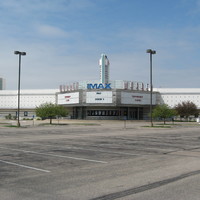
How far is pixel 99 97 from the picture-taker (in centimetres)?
6988

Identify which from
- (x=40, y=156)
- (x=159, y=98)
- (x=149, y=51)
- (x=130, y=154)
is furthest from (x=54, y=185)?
(x=159, y=98)

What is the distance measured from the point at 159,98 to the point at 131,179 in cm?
7294

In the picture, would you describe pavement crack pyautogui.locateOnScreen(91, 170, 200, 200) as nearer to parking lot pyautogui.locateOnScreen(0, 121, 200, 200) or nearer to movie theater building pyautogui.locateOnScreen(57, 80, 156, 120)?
parking lot pyautogui.locateOnScreen(0, 121, 200, 200)

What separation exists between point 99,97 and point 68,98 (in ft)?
32.9

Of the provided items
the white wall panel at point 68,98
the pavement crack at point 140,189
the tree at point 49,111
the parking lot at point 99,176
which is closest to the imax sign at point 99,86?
the white wall panel at point 68,98

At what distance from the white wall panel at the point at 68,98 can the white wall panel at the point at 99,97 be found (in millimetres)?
3333

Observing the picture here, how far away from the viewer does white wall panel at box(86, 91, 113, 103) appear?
2734 inches

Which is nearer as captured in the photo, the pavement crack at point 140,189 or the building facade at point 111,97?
the pavement crack at point 140,189

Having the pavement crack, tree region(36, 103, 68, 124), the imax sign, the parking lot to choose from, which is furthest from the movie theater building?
the pavement crack

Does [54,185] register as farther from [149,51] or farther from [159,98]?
[159,98]

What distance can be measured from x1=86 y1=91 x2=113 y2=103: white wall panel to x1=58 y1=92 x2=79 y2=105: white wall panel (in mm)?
3333

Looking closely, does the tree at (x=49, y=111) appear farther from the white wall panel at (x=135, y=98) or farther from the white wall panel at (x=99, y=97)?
the white wall panel at (x=135, y=98)

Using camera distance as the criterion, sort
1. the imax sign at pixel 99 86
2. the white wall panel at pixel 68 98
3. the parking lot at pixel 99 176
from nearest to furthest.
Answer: the parking lot at pixel 99 176 → the imax sign at pixel 99 86 → the white wall panel at pixel 68 98

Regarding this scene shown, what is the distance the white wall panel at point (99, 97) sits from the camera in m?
69.4
